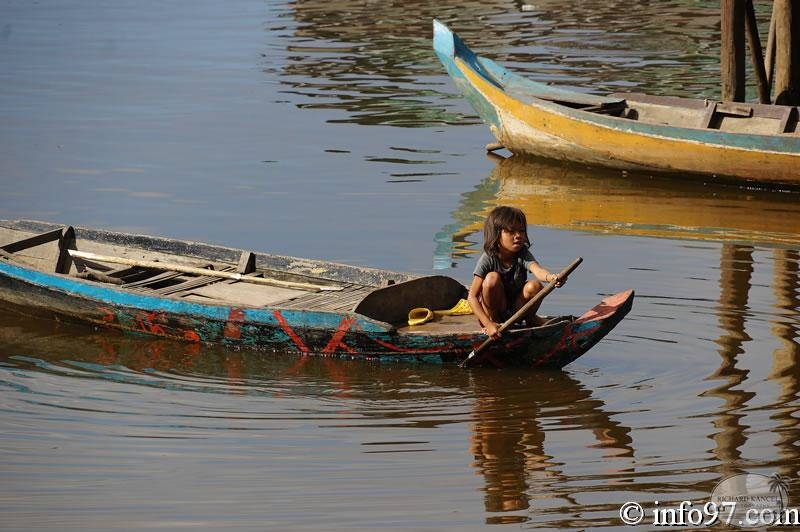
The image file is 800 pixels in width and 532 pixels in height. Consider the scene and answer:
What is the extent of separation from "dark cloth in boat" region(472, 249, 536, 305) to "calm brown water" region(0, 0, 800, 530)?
0.50 m

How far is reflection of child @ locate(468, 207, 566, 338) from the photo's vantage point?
7309 mm

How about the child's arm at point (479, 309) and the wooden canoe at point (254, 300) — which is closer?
the child's arm at point (479, 309)

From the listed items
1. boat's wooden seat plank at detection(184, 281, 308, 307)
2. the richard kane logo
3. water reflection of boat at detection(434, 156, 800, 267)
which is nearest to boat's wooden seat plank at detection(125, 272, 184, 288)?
boat's wooden seat plank at detection(184, 281, 308, 307)

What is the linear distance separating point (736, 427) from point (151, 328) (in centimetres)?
359

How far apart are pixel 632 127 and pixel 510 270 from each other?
5240mm

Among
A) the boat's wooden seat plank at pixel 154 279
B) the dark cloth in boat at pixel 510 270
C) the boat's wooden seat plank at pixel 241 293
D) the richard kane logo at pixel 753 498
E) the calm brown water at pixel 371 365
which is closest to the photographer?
the richard kane logo at pixel 753 498

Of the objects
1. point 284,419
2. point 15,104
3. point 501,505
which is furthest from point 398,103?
point 501,505

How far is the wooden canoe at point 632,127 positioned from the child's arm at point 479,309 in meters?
5.00

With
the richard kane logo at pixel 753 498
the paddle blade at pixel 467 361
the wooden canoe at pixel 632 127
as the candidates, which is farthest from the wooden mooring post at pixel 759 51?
the richard kane logo at pixel 753 498

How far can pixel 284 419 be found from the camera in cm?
698

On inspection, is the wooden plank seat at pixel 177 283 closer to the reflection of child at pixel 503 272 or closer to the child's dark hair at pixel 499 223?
the reflection of child at pixel 503 272

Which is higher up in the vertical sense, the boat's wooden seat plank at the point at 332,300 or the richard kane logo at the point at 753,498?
the boat's wooden seat plank at the point at 332,300

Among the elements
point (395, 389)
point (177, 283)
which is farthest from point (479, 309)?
point (177, 283)

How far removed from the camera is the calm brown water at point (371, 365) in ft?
19.8
